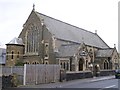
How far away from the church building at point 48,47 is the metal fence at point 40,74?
53.2 feet

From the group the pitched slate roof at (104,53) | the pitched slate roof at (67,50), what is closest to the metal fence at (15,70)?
the pitched slate roof at (67,50)

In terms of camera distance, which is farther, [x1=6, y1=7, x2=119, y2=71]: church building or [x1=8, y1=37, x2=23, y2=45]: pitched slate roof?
[x1=8, y1=37, x2=23, y2=45]: pitched slate roof

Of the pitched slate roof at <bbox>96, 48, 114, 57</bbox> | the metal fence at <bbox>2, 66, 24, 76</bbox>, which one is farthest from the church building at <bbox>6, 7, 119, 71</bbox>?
the metal fence at <bbox>2, 66, 24, 76</bbox>

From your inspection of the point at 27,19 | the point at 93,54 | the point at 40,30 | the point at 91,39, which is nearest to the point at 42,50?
the point at 40,30

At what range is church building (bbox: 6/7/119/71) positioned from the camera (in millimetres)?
49344

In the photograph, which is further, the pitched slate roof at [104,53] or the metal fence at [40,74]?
the pitched slate roof at [104,53]

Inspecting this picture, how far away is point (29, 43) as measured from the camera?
55750 millimetres

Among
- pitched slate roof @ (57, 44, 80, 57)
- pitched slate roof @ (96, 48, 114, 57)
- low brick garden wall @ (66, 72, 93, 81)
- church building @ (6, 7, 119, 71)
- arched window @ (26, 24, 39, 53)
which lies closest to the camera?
low brick garden wall @ (66, 72, 93, 81)

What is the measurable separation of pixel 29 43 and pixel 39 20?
20.1ft

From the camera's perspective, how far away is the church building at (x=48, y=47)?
4934 centimetres

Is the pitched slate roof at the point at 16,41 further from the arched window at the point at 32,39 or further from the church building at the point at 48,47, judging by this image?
the arched window at the point at 32,39

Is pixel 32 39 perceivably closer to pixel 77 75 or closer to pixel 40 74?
pixel 77 75

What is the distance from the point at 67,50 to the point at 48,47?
4.39 meters

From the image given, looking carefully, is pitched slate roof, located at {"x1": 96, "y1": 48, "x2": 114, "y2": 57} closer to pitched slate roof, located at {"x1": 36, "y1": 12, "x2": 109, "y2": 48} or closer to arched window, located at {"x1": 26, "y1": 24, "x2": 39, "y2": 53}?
pitched slate roof, located at {"x1": 36, "y1": 12, "x2": 109, "y2": 48}
